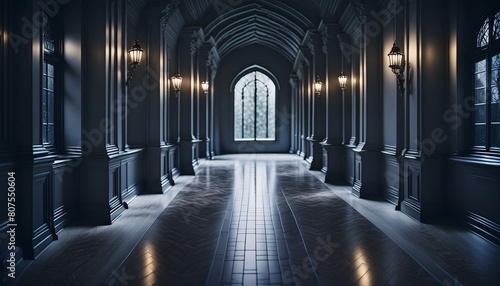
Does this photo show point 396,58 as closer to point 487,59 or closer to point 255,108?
point 487,59

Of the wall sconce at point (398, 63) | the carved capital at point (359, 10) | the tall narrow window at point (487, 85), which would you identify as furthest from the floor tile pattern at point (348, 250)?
the carved capital at point (359, 10)

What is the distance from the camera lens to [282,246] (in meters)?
5.53

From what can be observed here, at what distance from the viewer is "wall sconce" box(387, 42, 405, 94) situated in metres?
7.59

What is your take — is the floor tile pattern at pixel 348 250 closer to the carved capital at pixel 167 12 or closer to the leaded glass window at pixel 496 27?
the leaded glass window at pixel 496 27

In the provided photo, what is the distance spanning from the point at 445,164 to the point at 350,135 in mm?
5272

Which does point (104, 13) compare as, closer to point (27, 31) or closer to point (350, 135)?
point (27, 31)

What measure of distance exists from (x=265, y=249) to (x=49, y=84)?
14.6ft

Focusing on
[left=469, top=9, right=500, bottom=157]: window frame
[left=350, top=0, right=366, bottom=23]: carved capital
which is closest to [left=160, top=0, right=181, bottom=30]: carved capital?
[left=350, top=0, right=366, bottom=23]: carved capital

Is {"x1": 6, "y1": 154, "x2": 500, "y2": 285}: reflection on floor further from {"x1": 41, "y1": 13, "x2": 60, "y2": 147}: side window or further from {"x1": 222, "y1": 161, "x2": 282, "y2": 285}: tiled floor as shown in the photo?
{"x1": 41, "y1": 13, "x2": 60, "y2": 147}: side window

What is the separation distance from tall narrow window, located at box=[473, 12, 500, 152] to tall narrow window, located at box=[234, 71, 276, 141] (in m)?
20.4

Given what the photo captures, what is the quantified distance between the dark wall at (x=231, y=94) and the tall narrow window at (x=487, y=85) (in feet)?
64.7

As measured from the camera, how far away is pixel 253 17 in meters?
19.2

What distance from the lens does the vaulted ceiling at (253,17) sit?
41.7 feet

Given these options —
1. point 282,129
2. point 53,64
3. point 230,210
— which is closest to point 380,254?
point 230,210
